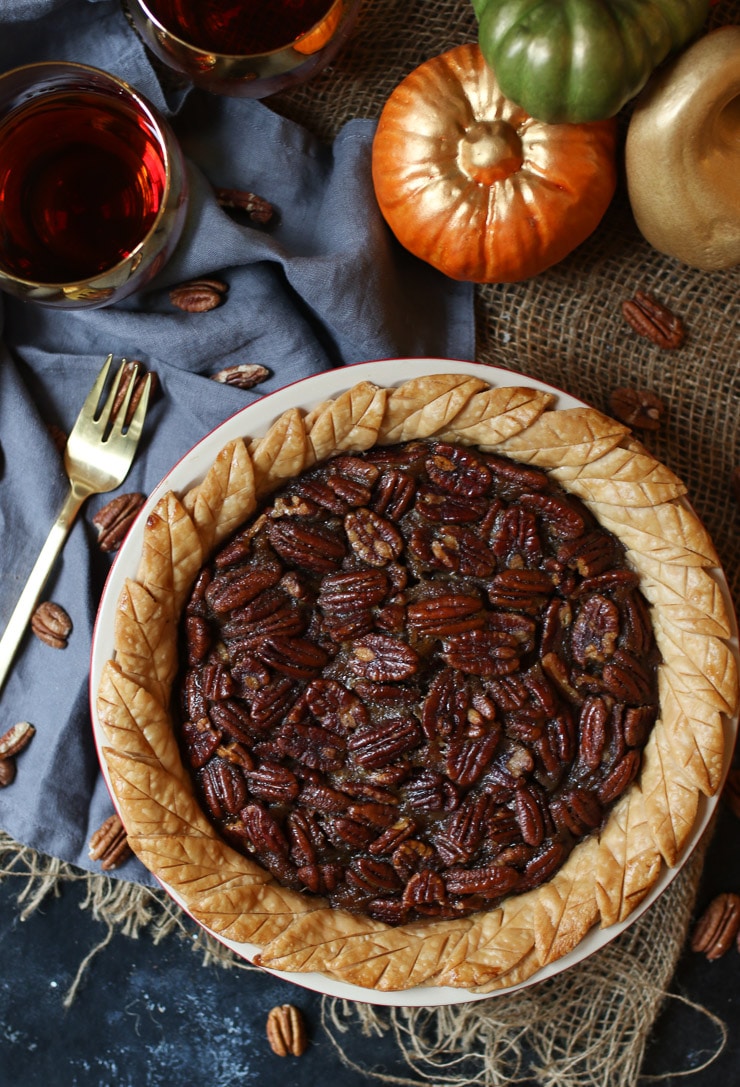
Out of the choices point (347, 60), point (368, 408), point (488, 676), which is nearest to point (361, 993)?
point (488, 676)

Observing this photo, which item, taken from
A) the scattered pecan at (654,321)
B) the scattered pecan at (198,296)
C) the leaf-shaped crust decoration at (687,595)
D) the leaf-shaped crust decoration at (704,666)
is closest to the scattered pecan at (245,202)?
the scattered pecan at (198,296)

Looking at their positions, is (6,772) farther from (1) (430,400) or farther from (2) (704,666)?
(2) (704,666)

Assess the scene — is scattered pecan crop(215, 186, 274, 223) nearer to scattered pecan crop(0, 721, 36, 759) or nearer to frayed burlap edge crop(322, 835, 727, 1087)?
scattered pecan crop(0, 721, 36, 759)

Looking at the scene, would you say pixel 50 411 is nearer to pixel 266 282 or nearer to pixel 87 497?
pixel 87 497

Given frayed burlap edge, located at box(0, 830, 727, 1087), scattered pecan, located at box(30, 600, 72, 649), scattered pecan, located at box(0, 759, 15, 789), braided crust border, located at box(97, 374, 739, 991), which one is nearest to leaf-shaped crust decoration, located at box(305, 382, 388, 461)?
braided crust border, located at box(97, 374, 739, 991)

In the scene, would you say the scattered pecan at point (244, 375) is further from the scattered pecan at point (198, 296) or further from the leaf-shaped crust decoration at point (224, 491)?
the leaf-shaped crust decoration at point (224, 491)

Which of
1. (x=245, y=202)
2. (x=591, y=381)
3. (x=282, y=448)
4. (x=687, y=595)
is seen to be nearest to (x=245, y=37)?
(x=245, y=202)
